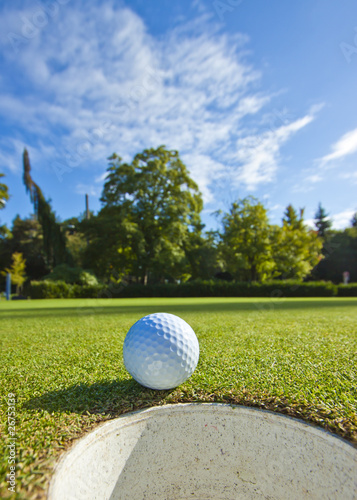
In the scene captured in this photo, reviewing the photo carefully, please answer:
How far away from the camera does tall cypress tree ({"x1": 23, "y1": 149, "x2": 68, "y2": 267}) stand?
90.0 feet

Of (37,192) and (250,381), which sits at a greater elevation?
(37,192)

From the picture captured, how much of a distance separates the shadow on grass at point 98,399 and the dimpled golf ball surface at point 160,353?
124 millimetres

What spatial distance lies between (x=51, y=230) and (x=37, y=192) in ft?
13.4

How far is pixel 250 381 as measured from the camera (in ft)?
8.05

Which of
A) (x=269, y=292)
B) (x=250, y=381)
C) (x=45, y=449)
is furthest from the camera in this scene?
(x=269, y=292)

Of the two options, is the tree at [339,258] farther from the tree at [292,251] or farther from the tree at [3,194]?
the tree at [3,194]

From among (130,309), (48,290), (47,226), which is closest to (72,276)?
(48,290)

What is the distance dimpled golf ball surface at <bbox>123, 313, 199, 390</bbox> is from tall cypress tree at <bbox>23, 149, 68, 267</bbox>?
27337 mm

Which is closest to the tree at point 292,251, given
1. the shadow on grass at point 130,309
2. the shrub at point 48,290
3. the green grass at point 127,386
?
the shadow on grass at point 130,309

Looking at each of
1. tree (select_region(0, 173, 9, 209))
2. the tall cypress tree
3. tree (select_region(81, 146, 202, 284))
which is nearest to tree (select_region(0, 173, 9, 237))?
tree (select_region(0, 173, 9, 209))

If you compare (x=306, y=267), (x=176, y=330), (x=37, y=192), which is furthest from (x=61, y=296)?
(x=306, y=267)

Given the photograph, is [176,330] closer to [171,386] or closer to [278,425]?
[171,386]

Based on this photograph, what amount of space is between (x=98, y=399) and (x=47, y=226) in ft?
93.7

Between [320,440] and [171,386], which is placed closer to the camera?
[320,440]
